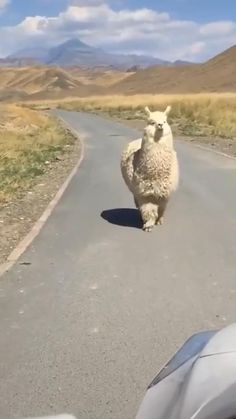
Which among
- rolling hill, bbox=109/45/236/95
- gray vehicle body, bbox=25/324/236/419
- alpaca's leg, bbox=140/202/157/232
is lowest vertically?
rolling hill, bbox=109/45/236/95

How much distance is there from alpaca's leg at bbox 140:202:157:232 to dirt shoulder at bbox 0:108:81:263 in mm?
1897

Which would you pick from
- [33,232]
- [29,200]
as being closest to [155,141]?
[33,232]

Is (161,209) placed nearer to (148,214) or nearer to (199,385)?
(148,214)

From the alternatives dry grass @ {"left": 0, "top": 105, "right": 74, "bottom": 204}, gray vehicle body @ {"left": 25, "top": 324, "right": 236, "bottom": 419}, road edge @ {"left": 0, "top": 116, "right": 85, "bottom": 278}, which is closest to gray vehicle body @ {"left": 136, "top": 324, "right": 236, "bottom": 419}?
gray vehicle body @ {"left": 25, "top": 324, "right": 236, "bottom": 419}

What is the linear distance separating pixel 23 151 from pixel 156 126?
59.8ft

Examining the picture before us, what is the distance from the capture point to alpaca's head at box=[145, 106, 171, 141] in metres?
11.1

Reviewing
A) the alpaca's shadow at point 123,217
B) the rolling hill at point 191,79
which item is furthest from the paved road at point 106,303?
the rolling hill at point 191,79

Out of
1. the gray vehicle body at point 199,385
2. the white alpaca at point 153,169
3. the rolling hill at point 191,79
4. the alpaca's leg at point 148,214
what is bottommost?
the rolling hill at point 191,79

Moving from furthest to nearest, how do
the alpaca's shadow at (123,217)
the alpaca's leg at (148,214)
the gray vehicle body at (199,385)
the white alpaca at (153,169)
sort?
the alpaca's shadow at (123,217) < the alpaca's leg at (148,214) < the white alpaca at (153,169) < the gray vehicle body at (199,385)

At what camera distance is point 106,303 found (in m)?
7.75

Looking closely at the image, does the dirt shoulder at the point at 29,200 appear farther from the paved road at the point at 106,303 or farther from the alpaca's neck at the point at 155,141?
the alpaca's neck at the point at 155,141

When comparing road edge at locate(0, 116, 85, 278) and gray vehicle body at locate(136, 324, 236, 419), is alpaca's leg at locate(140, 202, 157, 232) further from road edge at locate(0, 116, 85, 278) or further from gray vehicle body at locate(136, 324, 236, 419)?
gray vehicle body at locate(136, 324, 236, 419)

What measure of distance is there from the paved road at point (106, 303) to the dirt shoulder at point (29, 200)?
43 centimetres

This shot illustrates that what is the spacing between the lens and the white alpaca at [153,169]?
A: 11352mm
